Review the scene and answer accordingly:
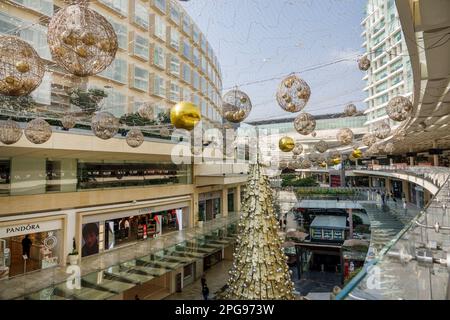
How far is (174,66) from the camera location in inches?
767

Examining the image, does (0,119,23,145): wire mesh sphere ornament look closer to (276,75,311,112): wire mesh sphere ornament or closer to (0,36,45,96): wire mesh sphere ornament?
(0,36,45,96): wire mesh sphere ornament

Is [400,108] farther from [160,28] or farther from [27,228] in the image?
[160,28]

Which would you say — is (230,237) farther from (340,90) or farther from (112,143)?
(340,90)

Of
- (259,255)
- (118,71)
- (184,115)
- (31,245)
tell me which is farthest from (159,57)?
(259,255)

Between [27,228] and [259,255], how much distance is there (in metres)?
8.39

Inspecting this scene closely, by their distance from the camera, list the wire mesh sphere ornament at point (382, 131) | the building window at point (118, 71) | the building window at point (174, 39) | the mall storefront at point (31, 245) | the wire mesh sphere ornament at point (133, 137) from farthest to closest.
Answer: the building window at point (174, 39) < the building window at point (118, 71) < the wire mesh sphere ornament at point (382, 131) < the mall storefront at point (31, 245) < the wire mesh sphere ornament at point (133, 137)

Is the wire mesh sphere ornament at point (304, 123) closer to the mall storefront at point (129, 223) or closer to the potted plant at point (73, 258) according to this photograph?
the mall storefront at point (129, 223)

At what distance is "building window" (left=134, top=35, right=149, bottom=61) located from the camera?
1608 cm

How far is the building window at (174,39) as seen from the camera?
19078 mm

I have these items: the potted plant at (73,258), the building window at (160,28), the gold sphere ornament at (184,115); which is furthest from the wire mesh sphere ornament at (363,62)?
the building window at (160,28)

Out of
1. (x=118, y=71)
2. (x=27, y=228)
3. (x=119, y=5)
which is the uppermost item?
(x=119, y=5)

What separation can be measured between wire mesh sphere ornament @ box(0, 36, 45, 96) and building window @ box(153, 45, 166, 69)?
1488 cm

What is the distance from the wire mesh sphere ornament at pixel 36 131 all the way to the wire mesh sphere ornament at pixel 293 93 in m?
5.24

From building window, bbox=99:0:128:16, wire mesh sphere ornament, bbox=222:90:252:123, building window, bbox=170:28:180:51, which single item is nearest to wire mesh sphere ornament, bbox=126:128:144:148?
wire mesh sphere ornament, bbox=222:90:252:123
